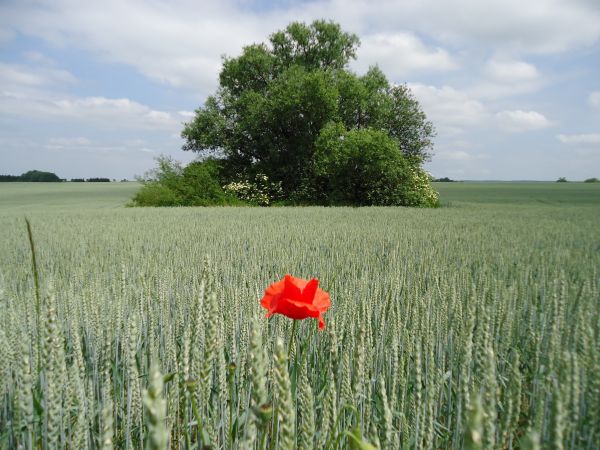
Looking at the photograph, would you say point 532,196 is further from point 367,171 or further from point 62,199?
point 62,199

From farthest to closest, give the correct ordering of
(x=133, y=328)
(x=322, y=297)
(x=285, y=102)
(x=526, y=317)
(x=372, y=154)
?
(x=285, y=102), (x=372, y=154), (x=526, y=317), (x=322, y=297), (x=133, y=328)

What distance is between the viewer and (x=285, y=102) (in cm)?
1812

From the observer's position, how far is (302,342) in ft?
7.18

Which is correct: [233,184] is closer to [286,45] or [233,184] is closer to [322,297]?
[286,45]

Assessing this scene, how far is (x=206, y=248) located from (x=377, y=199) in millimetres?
13325

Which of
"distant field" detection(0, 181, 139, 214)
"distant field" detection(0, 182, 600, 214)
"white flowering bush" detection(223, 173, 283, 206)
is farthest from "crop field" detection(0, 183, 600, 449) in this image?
"distant field" detection(0, 182, 600, 214)

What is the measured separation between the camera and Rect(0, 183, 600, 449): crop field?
30.3 inches

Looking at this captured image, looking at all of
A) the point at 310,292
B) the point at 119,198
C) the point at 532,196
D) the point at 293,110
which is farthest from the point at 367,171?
the point at 310,292

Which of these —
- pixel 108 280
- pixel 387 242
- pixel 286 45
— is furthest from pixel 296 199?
pixel 108 280

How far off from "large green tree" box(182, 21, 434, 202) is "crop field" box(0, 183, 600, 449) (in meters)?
12.5

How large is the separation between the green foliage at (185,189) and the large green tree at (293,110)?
236 centimetres

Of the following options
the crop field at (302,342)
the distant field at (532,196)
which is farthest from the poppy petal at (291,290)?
the distant field at (532,196)

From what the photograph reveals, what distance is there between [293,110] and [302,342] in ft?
56.5

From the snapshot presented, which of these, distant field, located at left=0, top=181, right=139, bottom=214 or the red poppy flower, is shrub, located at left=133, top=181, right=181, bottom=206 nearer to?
distant field, located at left=0, top=181, right=139, bottom=214
